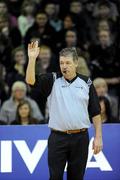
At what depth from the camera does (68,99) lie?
6.63 m

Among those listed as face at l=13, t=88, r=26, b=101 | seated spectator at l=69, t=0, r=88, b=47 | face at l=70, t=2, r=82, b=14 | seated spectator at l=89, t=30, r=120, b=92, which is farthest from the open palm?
face at l=70, t=2, r=82, b=14

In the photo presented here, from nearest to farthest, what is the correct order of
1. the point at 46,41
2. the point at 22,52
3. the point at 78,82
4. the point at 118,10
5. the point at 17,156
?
the point at 78,82 → the point at 17,156 → the point at 22,52 → the point at 46,41 → the point at 118,10

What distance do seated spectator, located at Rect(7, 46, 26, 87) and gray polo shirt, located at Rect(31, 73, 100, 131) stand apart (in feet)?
13.0

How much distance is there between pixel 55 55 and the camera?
1134 cm

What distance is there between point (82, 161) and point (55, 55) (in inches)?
188

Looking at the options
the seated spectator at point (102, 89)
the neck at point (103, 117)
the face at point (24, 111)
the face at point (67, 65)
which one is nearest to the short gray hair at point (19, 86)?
the face at point (24, 111)

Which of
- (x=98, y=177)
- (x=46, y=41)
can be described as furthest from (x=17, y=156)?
(x=46, y=41)

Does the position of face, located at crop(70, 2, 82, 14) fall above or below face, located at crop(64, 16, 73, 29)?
above

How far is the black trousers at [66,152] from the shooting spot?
666 centimetres

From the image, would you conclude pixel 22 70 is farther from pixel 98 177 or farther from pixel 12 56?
pixel 98 177

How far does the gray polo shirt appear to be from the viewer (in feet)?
21.7

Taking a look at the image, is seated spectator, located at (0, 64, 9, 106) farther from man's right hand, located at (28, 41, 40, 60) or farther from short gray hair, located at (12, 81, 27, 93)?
man's right hand, located at (28, 41, 40, 60)

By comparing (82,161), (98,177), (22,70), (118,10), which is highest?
(118,10)

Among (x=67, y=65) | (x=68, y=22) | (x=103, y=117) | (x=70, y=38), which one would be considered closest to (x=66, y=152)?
(x=67, y=65)
